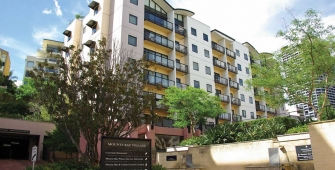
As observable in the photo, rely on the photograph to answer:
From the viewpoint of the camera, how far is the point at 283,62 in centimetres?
2203

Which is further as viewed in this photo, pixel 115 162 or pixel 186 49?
pixel 186 49

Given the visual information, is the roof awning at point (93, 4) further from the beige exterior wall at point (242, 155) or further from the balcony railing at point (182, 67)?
the beige exterior wall at point (242, 155)

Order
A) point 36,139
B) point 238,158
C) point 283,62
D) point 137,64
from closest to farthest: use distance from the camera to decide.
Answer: point 137,64 → point 238,158 → point 283,62 → point 36,139

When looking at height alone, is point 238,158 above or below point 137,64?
below

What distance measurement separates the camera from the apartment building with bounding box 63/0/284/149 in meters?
33.4

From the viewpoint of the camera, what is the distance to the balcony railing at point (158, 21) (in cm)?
3647

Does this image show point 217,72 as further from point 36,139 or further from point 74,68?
point 74,68

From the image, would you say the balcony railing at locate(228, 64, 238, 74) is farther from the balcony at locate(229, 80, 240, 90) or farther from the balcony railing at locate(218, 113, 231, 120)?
the balcony railing at locate(218, 113, 231, 120)

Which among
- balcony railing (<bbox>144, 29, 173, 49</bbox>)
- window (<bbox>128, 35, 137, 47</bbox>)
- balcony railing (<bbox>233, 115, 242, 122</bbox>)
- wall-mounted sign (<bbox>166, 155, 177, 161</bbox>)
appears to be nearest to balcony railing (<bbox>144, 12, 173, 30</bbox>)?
balcony railing (<bbox>144, 29, 173, 49</bbox>)

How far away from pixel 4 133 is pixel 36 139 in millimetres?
3708

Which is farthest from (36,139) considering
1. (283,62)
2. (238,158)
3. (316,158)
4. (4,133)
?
(316,158)

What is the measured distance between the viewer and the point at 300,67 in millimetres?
20406

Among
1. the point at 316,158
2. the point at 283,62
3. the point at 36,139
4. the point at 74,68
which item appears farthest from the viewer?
the point at 36,139

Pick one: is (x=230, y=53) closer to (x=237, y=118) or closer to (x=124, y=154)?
(x=237, y=118)
